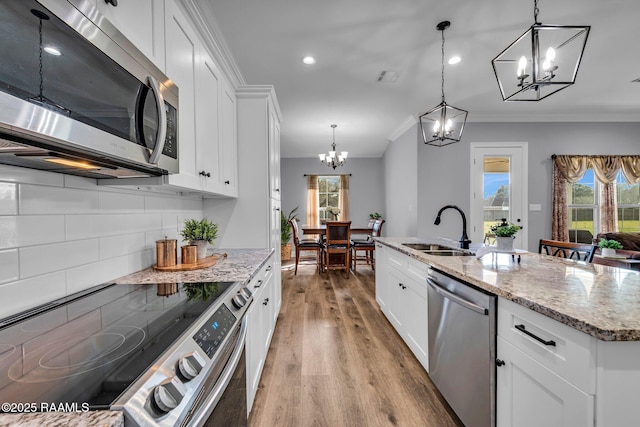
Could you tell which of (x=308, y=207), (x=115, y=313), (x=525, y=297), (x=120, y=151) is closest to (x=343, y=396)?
(x=525, y=297)

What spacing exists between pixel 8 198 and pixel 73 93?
20.3 inches

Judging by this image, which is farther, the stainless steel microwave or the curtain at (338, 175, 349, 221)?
the curtain at (338, 175, 349, 221)

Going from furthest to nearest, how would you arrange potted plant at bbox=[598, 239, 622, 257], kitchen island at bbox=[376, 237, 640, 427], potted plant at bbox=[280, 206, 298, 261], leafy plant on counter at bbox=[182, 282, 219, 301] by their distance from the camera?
potted plant at bbox=[280, 206, 298, 261] < potted plant at bbox=[598, 239, 622, 257] < leafy plant on counter at bbox=[182, 282, 219, 301] < kitchen island at bbox=[376, 237, 640, 427]

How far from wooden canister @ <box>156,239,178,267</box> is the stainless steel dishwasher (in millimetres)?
1516

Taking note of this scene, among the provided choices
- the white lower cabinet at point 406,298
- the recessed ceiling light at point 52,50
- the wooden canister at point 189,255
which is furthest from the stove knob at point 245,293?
the white lower cabinet at point 406,298

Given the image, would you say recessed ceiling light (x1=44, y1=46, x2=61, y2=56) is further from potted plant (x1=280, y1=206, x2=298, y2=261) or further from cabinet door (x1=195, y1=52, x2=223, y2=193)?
potted plant (x1=280, y1=206, x2=298, y2=261)

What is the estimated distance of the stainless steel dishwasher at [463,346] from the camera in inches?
47.6

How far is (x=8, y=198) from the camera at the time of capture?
2.85 ft

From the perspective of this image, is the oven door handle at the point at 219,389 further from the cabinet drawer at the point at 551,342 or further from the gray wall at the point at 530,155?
the gray wall at the point at 530,155

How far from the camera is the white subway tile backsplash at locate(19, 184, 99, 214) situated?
92 centimetres

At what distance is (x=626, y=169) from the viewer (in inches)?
168

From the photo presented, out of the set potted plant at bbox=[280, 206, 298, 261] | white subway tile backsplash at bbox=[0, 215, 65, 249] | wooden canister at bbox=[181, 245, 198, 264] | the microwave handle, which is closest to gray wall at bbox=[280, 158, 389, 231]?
potted plant at bbox=[280, 206, 298, 261]

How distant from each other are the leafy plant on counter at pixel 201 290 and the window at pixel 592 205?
212 inches

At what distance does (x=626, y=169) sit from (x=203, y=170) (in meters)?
6.01
